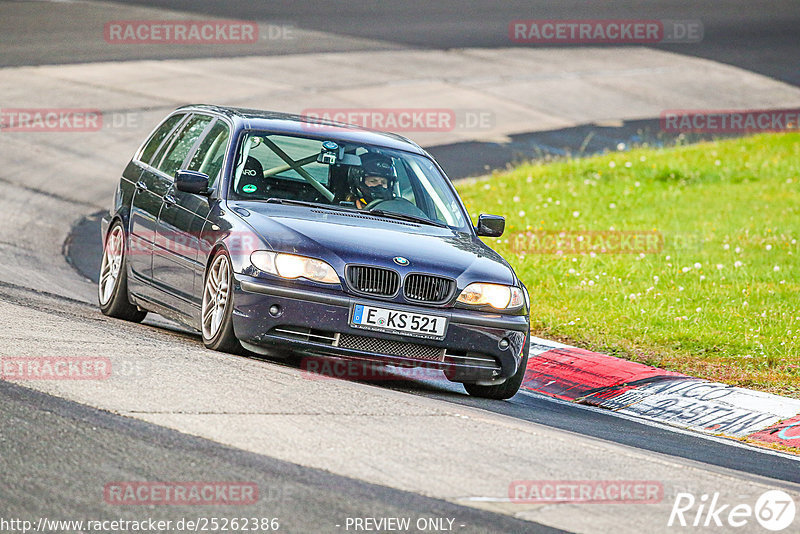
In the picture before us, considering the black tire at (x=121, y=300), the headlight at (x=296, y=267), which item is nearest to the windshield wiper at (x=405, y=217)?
the headlight at (x=296, y=267)

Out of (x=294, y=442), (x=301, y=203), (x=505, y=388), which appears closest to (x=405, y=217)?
(x=301, y=203)

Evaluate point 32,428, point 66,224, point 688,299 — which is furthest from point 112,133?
point 32,428

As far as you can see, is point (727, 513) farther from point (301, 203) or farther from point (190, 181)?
point (190, 181)

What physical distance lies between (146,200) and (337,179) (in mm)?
1595

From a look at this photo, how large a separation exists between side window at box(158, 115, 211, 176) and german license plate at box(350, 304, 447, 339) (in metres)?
2.53

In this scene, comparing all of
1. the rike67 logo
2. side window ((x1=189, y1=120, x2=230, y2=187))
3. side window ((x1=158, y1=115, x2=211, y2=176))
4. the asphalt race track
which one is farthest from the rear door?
the rike67 logo

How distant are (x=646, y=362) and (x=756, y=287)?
292cm

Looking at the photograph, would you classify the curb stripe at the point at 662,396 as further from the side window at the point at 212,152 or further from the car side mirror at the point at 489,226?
the side window at the point at 212,152

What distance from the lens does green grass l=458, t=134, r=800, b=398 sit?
35.2 feet

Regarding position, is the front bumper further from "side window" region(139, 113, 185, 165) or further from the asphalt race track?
"side window" region(139, 113, 185, 165)

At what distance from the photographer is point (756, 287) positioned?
12766 mm

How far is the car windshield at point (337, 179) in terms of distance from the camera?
879 centimetres

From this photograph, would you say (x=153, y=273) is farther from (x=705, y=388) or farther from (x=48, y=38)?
(x=48, y=38)

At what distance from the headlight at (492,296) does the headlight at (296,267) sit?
0.84 metres
